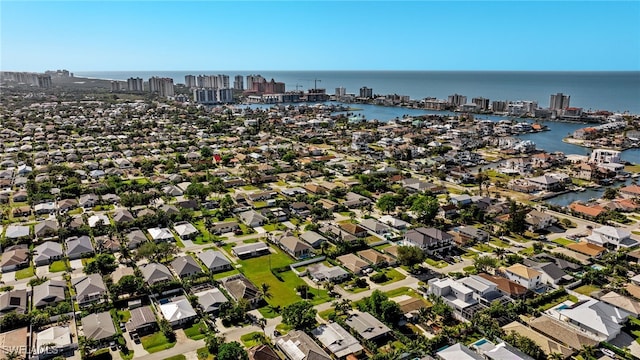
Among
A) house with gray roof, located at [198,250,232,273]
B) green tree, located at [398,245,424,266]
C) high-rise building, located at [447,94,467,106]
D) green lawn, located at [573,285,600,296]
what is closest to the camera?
green lawn, located at [573,285,600,296]

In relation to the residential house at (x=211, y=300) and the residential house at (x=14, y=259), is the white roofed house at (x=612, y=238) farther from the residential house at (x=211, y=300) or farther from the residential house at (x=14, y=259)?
the residential house at (x=14, y=259)

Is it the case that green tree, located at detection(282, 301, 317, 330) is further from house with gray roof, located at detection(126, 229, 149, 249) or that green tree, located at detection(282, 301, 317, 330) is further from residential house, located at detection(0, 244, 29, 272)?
residential house, located at detection(0, 244, 29, 272)

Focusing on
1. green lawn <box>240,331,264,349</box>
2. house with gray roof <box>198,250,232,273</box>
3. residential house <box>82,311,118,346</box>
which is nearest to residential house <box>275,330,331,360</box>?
green lawn <box>240,331,264,349</box>

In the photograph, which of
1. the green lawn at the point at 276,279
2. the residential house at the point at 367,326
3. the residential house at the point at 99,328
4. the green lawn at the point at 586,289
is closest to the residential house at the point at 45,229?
the residential house at the point at 99,328

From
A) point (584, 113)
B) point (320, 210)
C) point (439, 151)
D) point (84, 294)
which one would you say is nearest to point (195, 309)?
point (84, 294)

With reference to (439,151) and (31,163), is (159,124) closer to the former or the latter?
(31,163)

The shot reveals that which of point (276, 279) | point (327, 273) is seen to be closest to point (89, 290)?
point (276, 279)

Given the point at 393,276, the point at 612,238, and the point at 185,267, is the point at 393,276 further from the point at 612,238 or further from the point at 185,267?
the point at 612,238
